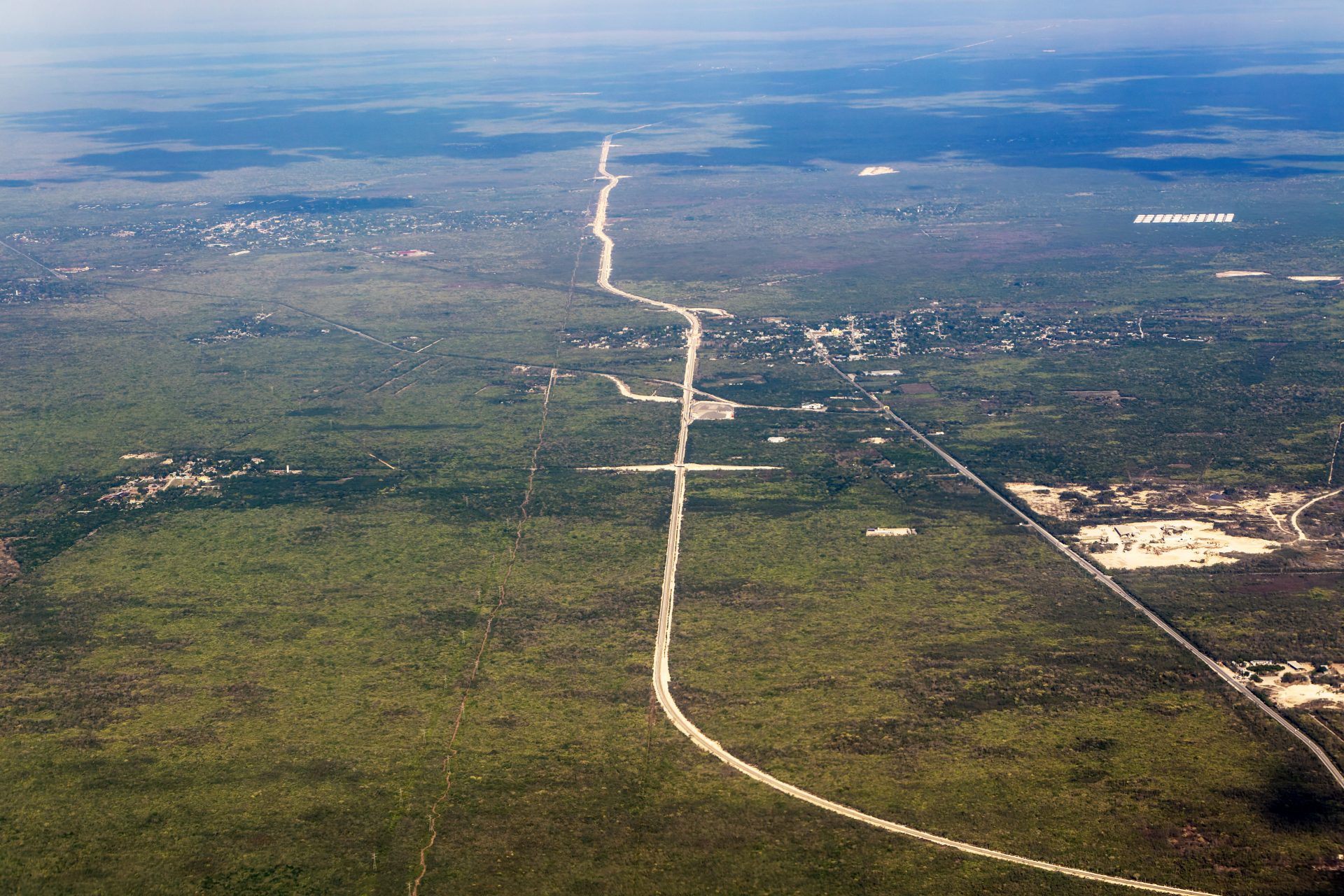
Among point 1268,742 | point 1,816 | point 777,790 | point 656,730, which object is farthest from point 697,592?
point 1,816

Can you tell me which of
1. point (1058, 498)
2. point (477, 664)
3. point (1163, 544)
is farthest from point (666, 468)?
point (1163, 544)

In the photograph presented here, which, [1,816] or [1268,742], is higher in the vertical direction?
[1268,742]

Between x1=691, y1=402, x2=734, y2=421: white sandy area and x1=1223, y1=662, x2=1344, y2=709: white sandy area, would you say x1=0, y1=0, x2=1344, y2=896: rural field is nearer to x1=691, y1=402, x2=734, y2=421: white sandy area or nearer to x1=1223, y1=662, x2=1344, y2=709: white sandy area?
x1=691, y1=402, x2=734, y2=421: white sandy area

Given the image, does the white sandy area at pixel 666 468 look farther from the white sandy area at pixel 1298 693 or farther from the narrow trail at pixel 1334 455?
the white sandy area at pixel 1298 693

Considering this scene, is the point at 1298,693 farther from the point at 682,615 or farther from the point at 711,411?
the point at 711,411

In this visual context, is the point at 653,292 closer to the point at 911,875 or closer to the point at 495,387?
the point at 495,387

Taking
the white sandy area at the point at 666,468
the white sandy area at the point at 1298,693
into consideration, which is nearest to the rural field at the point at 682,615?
the white sandy area at the point at 1298,693

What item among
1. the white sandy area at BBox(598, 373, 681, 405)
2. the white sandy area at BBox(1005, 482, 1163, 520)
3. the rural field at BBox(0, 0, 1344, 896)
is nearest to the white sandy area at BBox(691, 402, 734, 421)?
the rural field at BBox(0, 0, 1344, 896)

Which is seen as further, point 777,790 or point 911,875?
point 777,790
